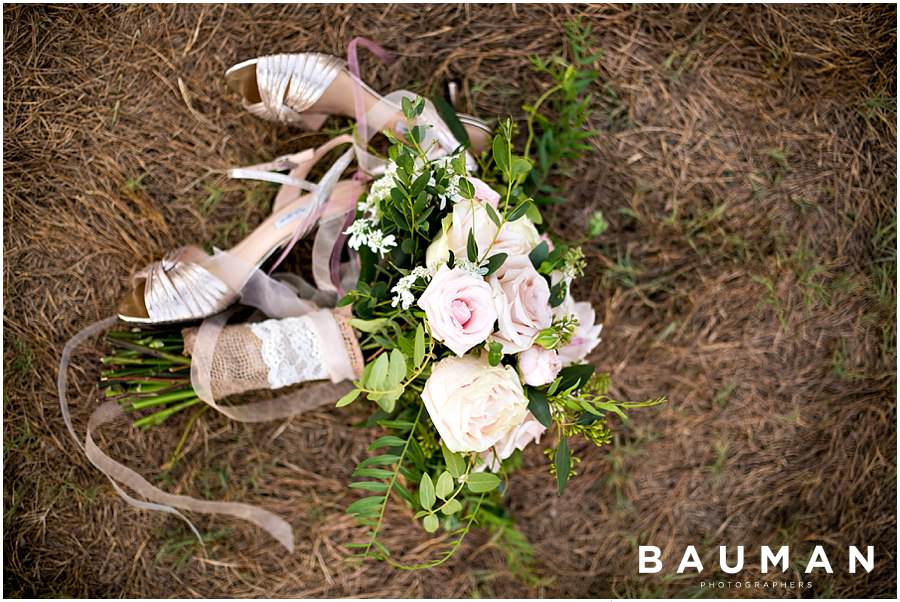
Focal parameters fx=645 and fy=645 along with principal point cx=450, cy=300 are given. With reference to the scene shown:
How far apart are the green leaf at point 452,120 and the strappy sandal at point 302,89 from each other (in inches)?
0.6

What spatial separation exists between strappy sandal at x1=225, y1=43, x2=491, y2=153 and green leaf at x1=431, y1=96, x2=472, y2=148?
2 centimetres

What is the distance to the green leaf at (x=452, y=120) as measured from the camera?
1.33 m

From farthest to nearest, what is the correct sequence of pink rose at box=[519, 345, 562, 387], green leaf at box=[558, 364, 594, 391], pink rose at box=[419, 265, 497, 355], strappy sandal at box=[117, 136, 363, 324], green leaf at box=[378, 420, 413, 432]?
strappy sandal at box=[117, 136, 363, 324], green leaf at box=[378, 420, 413, 432], green leaf at box=[558, 364, 594, 391], pink rose at box=[519, 345, 562, 387], pink rose at box=[419, 265, 497, 355]

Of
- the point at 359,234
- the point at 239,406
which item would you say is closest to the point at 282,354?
the point at 239,406

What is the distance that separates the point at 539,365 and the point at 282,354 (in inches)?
21.6

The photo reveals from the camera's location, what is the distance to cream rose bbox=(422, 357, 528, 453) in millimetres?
934

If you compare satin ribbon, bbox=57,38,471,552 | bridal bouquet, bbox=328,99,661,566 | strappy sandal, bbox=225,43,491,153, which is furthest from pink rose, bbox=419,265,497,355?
strappy sandal, bbox=225,43,491,153

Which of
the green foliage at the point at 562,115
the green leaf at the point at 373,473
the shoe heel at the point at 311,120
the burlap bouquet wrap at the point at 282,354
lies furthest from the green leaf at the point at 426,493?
the shoe heel at the point at 311,120

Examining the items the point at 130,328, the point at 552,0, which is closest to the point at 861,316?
the point at 552,0

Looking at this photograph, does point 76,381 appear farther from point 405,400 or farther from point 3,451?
point 405,400

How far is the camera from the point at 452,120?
1.33 metres

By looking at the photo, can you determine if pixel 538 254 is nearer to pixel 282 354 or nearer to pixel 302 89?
pixel 282 354

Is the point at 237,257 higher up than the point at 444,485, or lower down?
higher up

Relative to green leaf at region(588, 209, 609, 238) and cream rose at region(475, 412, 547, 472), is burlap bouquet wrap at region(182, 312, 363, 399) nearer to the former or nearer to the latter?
cream rose at region(475, 412, 547, 472)
